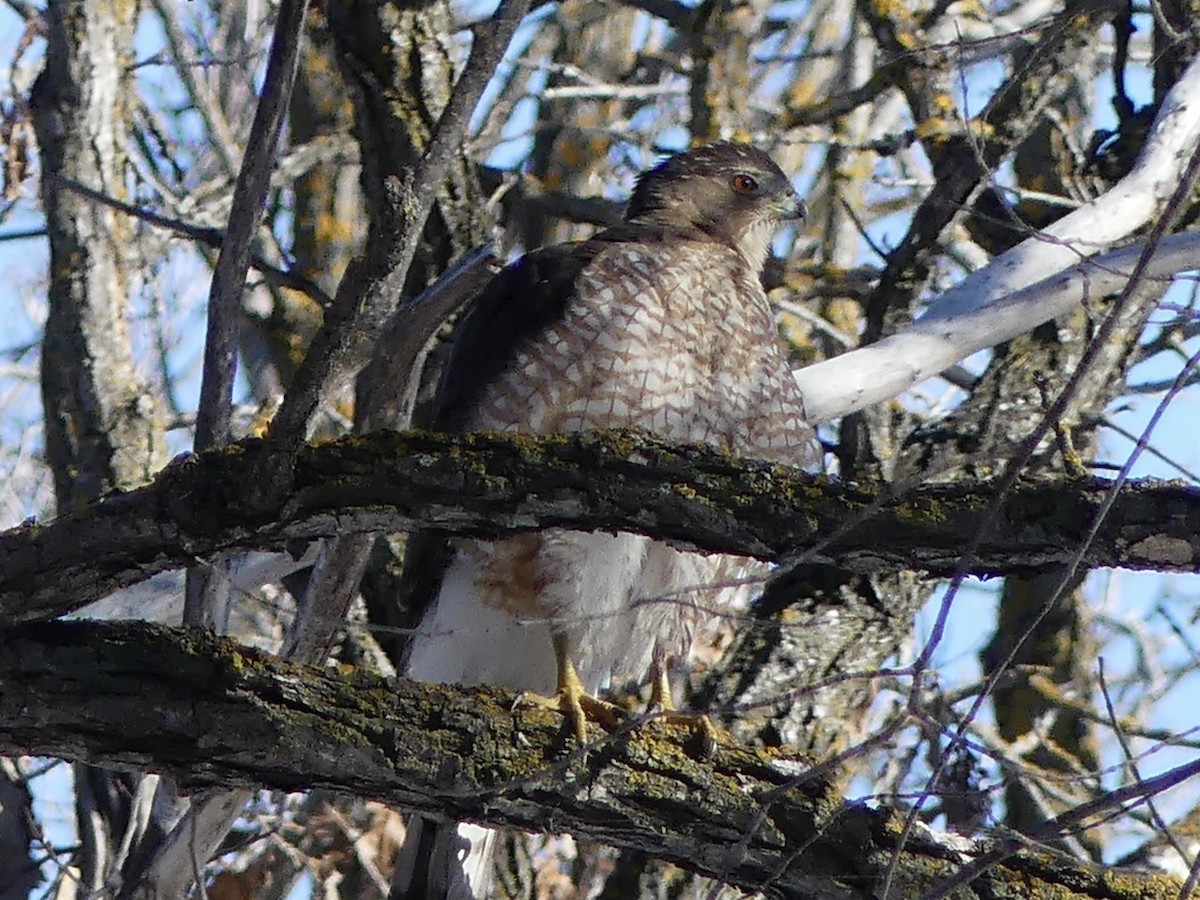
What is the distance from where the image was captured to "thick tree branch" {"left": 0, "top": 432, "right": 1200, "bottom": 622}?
A: 272 centimetres

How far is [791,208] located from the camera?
564cm

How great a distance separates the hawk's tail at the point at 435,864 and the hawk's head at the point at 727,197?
2.14 meters

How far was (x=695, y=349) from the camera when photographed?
4504 millimetres

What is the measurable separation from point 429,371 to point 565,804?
10.3 ft

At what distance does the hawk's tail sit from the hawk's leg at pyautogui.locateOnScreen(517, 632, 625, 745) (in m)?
0.45

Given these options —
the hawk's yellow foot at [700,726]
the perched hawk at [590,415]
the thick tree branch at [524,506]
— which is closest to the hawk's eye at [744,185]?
the perched hawk at [590,415]

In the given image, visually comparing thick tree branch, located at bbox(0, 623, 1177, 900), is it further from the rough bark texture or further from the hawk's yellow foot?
the rough bark texture

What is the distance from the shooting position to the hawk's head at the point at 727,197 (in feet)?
18.1

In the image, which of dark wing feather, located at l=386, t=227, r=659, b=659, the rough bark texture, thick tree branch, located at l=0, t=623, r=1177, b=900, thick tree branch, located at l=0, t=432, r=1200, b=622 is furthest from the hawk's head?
thick tree branch, located at l=0, t=432, r=1200, b=622

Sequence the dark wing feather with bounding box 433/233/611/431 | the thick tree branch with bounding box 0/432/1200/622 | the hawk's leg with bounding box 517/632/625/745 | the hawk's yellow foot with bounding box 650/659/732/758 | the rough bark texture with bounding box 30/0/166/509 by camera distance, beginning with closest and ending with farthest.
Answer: the thick tree branch with bounding box 0/432/1200/622 → the hawk's yellow foot with bounding box 650/659/732/758 → the hawk's leg with bounding box 517/632/625/745 → the dark wing feather with bounding box 433/233/611/431 → the rough bark texture with bounding box 30/0/166/509

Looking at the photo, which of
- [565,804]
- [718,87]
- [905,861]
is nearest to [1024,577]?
[905,861]

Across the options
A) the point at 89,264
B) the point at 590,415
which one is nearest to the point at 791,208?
the point at 590,415

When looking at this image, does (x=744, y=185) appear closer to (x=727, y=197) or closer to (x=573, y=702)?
(x=727, y=197)

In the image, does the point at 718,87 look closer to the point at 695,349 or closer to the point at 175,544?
the point at 695,349
